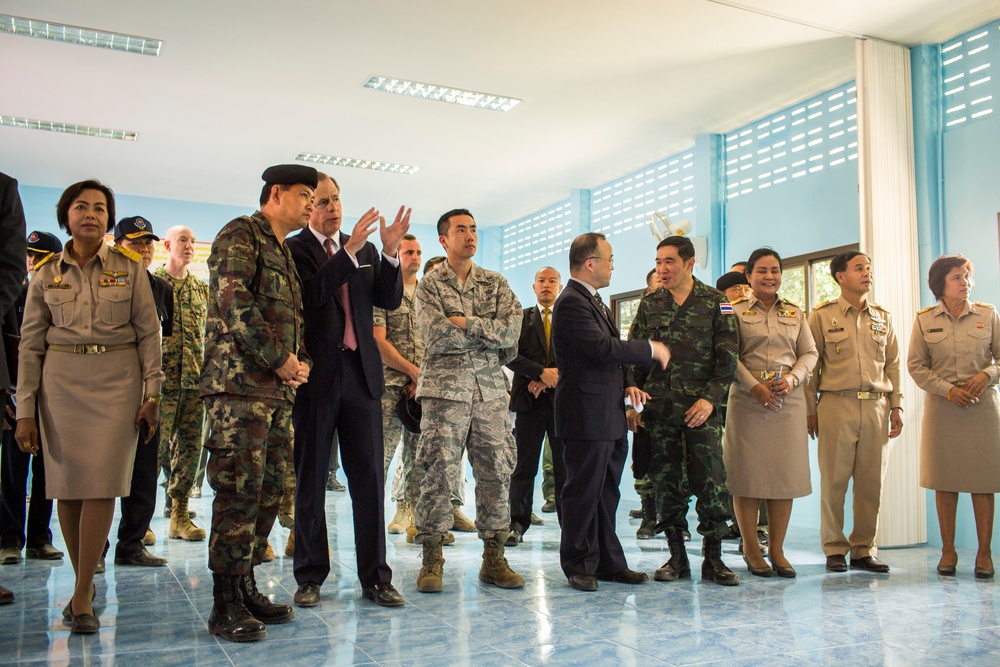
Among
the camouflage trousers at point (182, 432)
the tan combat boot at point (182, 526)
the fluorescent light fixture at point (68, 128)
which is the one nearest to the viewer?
the camouflage trousers at point (182, 432)

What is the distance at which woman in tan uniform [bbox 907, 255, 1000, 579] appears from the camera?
4.41 metres

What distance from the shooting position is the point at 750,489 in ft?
13.7

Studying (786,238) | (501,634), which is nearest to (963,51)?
(786,238)

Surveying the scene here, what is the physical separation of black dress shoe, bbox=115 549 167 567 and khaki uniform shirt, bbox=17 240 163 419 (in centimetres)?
140

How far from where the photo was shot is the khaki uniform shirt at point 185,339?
4.67 meters

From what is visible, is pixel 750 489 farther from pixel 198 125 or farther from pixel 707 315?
pixel 198 125

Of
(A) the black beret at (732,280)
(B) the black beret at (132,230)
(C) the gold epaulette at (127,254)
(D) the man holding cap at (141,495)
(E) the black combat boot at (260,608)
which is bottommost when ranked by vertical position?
(E) the black combat boot at (260,608)

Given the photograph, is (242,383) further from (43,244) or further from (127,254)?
(43,244)

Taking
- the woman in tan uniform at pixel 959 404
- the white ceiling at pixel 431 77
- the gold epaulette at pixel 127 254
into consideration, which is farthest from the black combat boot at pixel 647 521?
the gold epaulette at pixel 127 254

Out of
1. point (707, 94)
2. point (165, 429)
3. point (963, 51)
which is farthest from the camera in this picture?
point (707, 94)

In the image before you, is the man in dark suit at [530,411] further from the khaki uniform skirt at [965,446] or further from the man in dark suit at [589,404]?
the khaki uniform skirt at [965,446]

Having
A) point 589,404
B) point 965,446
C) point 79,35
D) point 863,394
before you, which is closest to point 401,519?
point 589,404

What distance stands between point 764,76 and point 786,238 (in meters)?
1.39

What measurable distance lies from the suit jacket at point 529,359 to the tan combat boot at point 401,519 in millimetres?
976
